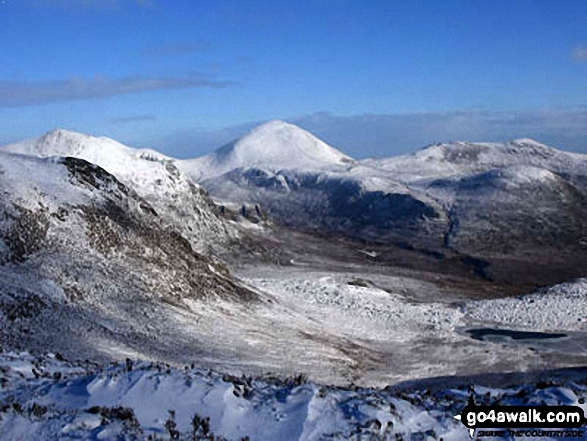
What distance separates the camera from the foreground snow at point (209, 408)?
483 inches

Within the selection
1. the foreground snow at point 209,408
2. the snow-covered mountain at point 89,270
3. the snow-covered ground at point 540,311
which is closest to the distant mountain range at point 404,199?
the snow-covered mountain at point 89,270

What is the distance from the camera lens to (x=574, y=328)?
51.0 m

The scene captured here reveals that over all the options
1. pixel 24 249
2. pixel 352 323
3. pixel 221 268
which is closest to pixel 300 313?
pixel 352 323

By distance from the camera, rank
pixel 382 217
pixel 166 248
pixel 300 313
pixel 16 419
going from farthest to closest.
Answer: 1. pixel 382 217
2. pixel 300 313
3. pixel 166 248
4. pixel 16 419

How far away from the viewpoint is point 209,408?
43.7 feet

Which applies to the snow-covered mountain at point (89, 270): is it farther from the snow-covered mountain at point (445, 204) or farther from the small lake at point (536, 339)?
the snow-covered mountain at point (445, 204)

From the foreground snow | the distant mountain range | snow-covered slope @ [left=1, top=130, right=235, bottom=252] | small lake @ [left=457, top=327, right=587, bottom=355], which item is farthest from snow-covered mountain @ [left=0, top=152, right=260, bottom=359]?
the distant mountain range

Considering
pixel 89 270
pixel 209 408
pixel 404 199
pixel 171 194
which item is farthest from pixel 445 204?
pixel 209 408

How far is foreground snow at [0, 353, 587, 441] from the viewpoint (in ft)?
40.2

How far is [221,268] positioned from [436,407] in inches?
1557

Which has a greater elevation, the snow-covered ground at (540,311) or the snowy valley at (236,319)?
the snowy valley at (236,319)

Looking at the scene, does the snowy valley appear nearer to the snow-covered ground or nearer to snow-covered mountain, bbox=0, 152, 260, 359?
snow-covered mountain, bbox=0, 152, 260, 359

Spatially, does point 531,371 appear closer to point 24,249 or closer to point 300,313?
point 300,313

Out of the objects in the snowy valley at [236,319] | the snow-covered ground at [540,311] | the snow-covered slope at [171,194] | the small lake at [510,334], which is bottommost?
the small lake at [510,334]
